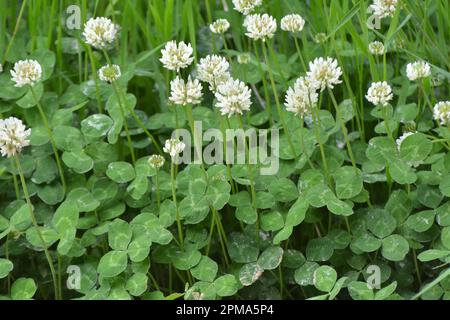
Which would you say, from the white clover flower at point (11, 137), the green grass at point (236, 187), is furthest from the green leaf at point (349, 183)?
the white clover flower at point (11, 137)

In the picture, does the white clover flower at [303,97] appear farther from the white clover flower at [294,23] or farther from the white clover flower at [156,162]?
the white clover flower at [156,162]

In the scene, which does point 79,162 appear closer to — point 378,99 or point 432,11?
point 378,99

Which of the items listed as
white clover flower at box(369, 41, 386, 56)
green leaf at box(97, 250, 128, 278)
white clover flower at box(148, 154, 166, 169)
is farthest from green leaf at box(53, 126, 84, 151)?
white clover flower at box(369, 41, 386, 56)

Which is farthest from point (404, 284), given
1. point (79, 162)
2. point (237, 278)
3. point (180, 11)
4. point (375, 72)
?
point (180, 11)

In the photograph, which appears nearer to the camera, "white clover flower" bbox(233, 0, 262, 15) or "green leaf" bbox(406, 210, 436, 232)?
"green leaf" bbox(406, 210, 436, 232)

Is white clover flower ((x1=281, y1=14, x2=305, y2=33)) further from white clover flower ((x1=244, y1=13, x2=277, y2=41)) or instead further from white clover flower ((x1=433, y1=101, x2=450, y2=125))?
white clover flower ((x1=433, y1=101, x2=450, y2=125))

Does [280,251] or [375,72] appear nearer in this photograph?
[280,251]
